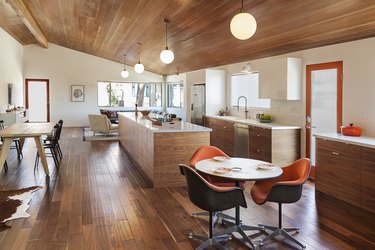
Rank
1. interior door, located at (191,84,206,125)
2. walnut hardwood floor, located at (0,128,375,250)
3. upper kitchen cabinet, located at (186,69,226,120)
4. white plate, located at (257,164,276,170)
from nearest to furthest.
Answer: walnut hardwood floor, located at (0,128,375,250), white plate, located at (257,164,276,170), upper kitchen cabinet, located at (186,69,226,120), interior door, located at (191,84,206,125)

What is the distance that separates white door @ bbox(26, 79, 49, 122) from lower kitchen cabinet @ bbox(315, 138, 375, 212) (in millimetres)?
11539

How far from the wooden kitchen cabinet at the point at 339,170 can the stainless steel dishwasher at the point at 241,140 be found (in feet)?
6.33

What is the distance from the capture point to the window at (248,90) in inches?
282

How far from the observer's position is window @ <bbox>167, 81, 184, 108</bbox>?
1212 centimetres

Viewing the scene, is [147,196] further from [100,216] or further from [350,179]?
[350,179]

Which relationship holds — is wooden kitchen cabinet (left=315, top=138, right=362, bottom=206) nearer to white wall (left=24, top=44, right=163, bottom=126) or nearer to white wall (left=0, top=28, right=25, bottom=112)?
white wall (left=0, top=28, right=25, bottom=112)

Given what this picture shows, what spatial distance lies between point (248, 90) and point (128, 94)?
7.84 meters

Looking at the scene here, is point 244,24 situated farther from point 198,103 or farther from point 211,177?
point 198,103

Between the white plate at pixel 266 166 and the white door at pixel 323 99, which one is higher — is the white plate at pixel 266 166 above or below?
below

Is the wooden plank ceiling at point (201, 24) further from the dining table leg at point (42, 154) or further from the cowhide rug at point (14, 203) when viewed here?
the cowhide rug at point (14, 203)

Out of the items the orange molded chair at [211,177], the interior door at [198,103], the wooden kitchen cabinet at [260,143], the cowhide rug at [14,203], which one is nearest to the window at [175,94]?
the interior door at [198,103]

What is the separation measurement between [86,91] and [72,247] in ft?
37.2

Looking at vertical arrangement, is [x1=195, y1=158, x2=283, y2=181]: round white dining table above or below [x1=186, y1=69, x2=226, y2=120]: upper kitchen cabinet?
below

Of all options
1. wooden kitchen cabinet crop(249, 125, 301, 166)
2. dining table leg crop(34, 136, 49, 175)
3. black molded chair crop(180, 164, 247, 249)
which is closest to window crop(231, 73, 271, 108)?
wooden kitchen cabinet crop(249, 125, 301, 166)
